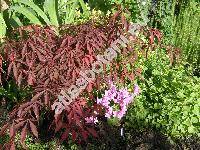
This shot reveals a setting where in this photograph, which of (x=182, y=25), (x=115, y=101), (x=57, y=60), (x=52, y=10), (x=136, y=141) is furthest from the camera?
(x=182, y=25)

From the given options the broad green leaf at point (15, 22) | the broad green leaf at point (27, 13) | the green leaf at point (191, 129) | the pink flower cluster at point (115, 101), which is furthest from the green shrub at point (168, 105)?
the broad green leaf at point (15, 22)

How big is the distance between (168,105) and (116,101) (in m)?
0.59

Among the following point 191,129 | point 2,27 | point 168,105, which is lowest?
point 191,129

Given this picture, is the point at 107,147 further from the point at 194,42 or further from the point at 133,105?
the point at 194,42

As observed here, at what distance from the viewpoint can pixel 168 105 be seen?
12.6ft

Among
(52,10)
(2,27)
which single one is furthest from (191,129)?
(2,27)

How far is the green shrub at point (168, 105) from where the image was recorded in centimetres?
381

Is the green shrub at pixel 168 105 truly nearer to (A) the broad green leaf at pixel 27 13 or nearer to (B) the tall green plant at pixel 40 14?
(B) the tall green plant at pixel 40 14

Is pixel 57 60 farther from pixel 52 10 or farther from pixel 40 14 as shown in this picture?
pixel 52 10

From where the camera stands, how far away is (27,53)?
3072mm

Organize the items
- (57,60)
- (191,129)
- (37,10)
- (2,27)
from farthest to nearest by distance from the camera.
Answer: (37,10) < (2,27) < (191,129) < (57,60)

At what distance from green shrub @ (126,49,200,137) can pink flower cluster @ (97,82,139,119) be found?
0.93ft

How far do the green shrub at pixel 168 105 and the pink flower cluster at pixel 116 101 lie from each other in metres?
0.28

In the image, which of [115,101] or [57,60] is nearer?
[57,60]
